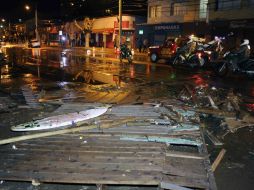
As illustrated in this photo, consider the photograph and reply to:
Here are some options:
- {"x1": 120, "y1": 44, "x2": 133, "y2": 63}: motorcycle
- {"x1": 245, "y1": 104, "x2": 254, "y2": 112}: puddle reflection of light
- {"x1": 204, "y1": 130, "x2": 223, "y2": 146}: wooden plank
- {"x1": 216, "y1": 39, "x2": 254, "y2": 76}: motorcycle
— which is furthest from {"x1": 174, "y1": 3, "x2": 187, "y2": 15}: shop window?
{"x1": 204, "y1": 130, "x2": 223, "y2": 146}: wooden plank

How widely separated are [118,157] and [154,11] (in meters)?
41.2

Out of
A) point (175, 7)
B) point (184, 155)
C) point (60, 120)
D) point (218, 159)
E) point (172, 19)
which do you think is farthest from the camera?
point (175, 7)

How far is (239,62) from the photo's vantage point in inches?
693

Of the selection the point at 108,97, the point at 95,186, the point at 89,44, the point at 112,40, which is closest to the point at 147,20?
the point at 112,40

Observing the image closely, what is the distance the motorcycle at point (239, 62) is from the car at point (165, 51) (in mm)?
6382

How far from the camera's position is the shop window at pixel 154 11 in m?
43.8

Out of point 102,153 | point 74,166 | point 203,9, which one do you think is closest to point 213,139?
point 102,153

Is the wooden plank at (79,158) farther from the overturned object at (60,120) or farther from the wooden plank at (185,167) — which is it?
the overturned object at (60,120)

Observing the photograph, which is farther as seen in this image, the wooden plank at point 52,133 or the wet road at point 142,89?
the wooden plank at point 52,133

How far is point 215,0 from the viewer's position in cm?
3378

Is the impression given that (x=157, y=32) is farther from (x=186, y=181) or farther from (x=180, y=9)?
(x=186, y=181)

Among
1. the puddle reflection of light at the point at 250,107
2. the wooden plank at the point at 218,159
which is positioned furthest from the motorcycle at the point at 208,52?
the wooden plank at the point at 218,159

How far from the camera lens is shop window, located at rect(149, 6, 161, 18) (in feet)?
144

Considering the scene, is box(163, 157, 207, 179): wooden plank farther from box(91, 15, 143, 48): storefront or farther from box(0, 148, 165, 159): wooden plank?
box(91, 15, 143, 48): storefront
